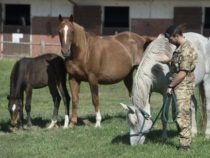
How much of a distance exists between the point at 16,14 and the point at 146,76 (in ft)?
83.5

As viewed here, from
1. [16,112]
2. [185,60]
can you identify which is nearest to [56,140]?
[16,112]

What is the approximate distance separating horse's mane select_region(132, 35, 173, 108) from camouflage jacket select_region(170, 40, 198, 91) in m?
0.68

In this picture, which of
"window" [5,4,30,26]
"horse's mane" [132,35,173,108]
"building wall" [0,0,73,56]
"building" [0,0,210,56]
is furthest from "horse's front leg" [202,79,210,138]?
"window" [5,4,30,26]

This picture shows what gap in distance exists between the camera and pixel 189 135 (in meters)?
8.42

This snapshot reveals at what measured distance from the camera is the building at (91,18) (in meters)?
30.8

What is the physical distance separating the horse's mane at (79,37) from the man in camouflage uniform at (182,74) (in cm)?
345

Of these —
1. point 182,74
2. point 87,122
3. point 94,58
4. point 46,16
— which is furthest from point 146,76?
point 46,16

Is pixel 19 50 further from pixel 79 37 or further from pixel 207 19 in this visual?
pixel 79 37

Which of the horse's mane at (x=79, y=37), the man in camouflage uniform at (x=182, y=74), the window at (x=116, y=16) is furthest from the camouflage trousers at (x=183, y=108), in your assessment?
the window at (x=116, y=16)

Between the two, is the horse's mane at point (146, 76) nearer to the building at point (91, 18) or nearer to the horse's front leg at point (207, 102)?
the horse's front leg at point (207, 102)

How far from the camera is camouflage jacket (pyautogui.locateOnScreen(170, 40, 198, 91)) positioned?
8.16 metres

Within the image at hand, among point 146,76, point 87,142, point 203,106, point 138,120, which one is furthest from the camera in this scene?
point 203,106

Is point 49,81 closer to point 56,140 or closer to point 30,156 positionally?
point 56,140

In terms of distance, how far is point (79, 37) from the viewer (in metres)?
11.6
